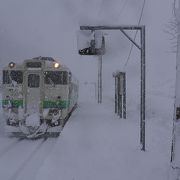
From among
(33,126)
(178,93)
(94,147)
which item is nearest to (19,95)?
(33,126)

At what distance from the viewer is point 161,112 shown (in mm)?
25375

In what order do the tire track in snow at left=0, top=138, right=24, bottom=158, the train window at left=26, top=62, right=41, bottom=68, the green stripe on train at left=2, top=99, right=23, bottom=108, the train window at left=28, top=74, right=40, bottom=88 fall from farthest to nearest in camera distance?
the train window at left=26, top=62, right=41, bottom=68
the train window at left=28, top=74, right=40, bottom=88
the green stripe on train at left=2, top=99, right=23, bottom=108
the tire track in snow at left=0, top=138, right=24, bottom=158

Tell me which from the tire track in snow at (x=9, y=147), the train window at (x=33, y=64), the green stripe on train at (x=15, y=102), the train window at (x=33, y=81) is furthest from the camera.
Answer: the train window at (x=33, y=64)

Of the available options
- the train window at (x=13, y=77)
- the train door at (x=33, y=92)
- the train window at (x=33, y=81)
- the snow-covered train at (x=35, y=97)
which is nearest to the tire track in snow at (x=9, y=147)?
the snow-covered train at (x=35, y=97)

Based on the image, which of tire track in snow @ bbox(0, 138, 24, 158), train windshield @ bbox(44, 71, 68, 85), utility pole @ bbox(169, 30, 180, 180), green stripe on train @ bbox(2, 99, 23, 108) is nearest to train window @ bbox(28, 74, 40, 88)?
train windshield @ bbox(44, 71, 68, 85)

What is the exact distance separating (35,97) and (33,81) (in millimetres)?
605

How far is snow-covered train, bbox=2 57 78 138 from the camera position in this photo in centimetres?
1600

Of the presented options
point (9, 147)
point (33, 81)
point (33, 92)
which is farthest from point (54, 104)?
point (9, 147)

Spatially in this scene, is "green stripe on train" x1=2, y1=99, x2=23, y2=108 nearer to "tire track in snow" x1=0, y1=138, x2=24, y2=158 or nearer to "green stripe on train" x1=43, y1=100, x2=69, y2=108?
"green stripe on train" x1=43, y1=100, x2=69, y2=108

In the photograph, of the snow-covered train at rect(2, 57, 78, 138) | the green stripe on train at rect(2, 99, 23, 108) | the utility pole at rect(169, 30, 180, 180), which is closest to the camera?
the utility pole at rect(169, 30, 180, 180)

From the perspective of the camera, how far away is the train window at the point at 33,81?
53.9 ft

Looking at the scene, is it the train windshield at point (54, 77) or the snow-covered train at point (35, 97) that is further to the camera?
the train windshield at point (54, 77)

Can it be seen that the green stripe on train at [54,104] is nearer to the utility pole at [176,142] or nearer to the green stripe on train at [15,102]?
the green stripe on train at [15,102]

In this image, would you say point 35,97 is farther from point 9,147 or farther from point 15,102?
point 9,147
